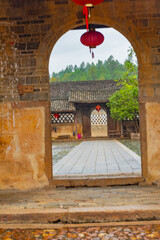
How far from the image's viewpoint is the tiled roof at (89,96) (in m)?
20.9

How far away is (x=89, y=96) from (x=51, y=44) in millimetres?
16967

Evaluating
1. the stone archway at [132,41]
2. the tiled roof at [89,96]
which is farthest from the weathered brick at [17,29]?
the tiled roof at [89,96]

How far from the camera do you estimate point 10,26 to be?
5027mm

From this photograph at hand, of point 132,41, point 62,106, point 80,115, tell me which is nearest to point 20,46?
point 132,41

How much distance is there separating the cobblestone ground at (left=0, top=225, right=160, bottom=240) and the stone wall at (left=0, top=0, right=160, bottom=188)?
1866mm

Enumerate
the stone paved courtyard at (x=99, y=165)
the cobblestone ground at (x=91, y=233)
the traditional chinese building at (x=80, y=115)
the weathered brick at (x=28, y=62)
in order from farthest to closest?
the traditional chinese building at (x=80, y=115)
the stone paved courtyard at (x=99, y=165)
the weathered brick at (x=28, y=62)
the cobblestone ground at (x=91, y=233)

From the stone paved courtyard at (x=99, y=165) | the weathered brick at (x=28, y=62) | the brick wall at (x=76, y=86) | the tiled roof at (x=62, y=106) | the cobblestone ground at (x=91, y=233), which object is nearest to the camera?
the cobblestone ground at (x=91, y=233)

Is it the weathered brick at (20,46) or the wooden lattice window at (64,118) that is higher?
the weathered brick at (20,46)

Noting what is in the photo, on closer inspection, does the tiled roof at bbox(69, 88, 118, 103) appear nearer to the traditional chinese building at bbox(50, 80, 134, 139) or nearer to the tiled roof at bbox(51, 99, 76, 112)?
the traditional chinese building at bbox(50, 80, 134, 139)

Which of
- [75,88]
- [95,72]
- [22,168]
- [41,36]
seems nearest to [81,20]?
[41,36]

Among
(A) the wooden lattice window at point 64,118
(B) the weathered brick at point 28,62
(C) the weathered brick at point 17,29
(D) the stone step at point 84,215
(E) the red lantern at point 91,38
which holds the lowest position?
(D) the stone step at point 84,215

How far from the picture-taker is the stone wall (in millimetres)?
4902

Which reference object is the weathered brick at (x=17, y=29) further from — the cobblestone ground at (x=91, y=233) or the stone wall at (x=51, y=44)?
the cobblestone ground at (x=91, y=233)

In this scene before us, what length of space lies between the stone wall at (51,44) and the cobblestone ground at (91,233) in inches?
73.5
